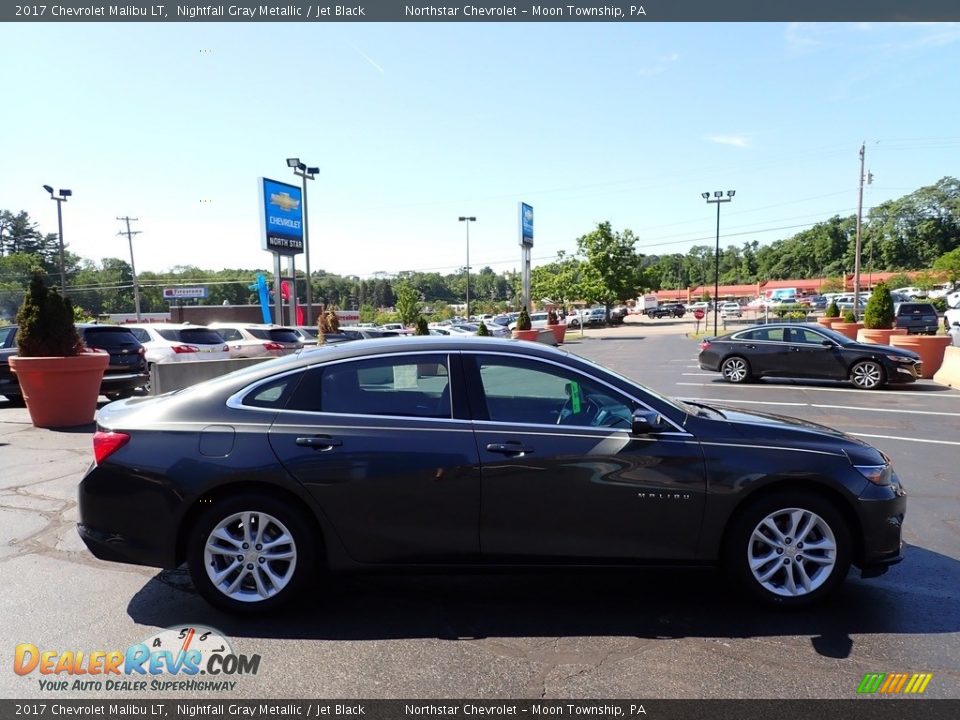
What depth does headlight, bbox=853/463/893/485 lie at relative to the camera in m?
3.76

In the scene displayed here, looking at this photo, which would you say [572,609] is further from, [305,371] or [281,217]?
[281,217]

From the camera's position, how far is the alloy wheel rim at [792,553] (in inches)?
146

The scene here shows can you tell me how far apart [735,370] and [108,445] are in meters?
13.9

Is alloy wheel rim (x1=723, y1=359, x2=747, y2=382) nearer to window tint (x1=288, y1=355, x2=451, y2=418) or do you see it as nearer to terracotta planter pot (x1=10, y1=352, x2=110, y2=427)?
terracotta planter pot (x1=10, y1=352, x2=110, y2=427)

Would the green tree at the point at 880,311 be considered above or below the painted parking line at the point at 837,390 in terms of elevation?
above

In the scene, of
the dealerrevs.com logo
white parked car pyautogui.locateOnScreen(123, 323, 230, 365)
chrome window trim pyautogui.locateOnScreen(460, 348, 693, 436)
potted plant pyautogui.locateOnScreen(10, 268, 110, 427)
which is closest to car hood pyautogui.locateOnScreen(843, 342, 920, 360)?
chrome window trim pyautogui.locateOnScreen(460, 348, 693, 436)

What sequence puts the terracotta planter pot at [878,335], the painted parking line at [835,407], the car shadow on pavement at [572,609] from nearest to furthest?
the car shadow on pavement at [572,609], the painted parking line at [835,407], the terracotta planter pot at [878,335]

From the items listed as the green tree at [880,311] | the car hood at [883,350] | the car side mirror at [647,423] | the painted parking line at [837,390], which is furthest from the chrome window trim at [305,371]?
the green tree at [880,311]

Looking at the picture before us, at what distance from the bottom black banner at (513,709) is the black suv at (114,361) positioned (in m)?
10.3

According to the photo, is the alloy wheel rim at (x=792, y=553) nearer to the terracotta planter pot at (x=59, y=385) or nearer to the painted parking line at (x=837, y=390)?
the terracotta planter pot at (x=59, y=385)

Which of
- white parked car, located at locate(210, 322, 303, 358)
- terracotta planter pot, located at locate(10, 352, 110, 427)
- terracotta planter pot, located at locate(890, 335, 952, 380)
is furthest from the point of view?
white parked car, located at locate(210, 322, 303, 358)

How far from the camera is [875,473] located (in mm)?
3781

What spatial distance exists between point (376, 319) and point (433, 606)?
68245 millimetres

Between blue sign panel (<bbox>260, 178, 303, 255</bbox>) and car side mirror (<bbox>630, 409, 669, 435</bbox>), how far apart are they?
2944 cm
